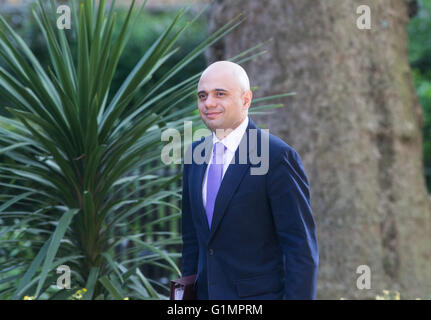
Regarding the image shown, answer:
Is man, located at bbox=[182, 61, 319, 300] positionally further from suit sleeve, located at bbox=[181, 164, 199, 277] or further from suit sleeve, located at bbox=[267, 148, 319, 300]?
suit sleeve, located at bbox=[181, 164, 199, 277]

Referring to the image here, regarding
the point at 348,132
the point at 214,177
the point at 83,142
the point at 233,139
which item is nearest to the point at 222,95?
the point at 233,139

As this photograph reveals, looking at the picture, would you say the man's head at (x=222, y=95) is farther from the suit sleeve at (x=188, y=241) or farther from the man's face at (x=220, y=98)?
the suit sleeve at (x=188, y=241)

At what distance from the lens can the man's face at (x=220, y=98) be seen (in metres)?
1.80

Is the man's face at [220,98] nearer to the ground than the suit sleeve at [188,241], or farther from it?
farther from it

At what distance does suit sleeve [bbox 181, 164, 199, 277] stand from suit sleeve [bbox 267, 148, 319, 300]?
0.40m

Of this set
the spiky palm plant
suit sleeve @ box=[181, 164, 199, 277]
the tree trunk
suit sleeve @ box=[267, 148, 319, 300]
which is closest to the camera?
suit sleeve @ box=[267, 148, 319, 300]

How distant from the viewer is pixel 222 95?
180cm

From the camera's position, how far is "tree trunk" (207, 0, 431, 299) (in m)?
4.58

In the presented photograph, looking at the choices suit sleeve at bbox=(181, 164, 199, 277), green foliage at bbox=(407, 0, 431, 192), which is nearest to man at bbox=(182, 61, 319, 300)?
suit sleeve at bbox=(181, 164, 199, 277)

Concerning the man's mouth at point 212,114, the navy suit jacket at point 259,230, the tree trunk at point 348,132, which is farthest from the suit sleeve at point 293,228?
the tree trunk at point 348,132

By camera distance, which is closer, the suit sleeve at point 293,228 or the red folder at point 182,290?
the suit sleeve at point 293,228

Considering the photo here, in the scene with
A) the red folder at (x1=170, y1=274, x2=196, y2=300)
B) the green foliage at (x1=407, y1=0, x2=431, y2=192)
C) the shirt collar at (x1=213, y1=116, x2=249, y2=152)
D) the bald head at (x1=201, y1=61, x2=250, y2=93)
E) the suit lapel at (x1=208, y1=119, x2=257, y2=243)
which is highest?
the green foliage at (x1=407, y1=0, x2=431, y2=192)

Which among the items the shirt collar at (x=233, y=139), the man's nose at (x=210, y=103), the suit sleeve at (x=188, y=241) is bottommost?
the suit sleeve at (x=188, y=241)

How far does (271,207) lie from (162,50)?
1359 mm
